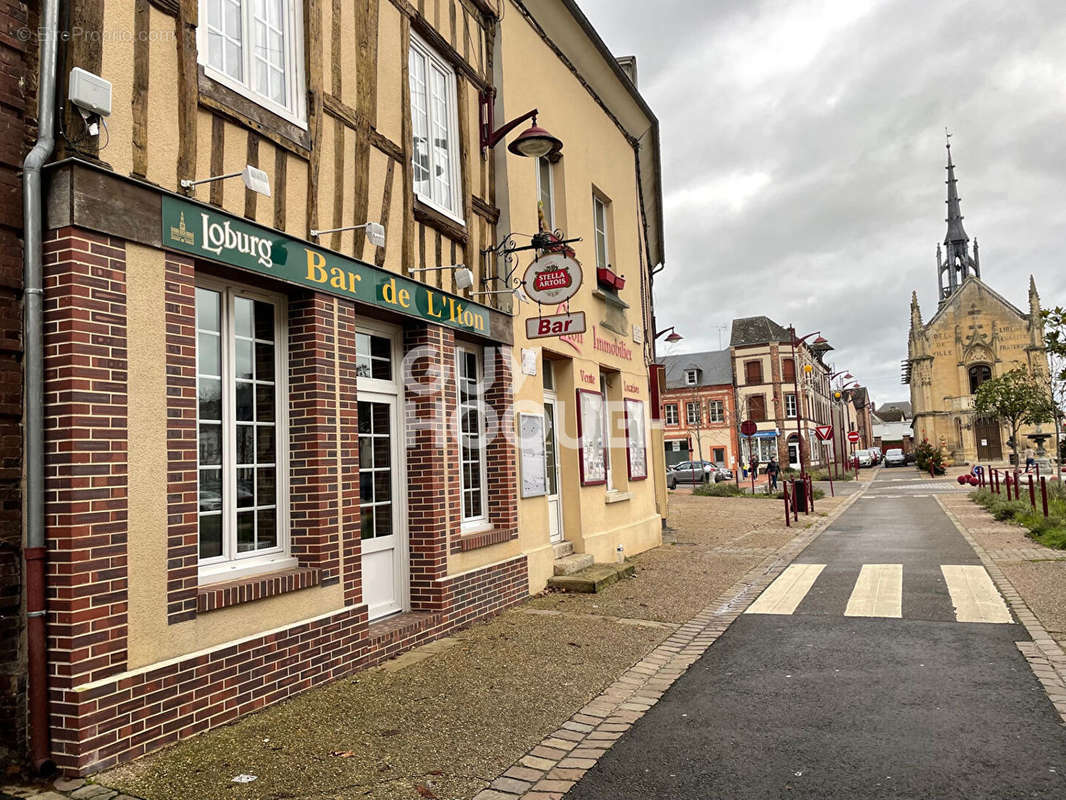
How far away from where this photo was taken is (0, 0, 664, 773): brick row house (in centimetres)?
411

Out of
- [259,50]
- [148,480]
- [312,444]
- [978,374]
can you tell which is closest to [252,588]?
[148,480]

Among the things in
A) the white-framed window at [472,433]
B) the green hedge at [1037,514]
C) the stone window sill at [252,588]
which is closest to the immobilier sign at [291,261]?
the white-framed window at [472,433]

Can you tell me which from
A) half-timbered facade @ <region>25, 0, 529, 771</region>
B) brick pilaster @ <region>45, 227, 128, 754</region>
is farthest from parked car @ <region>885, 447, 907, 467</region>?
brick pilaster @ <region>45, 227, 128, 754</region>

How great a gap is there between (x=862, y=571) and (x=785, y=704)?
576 cm

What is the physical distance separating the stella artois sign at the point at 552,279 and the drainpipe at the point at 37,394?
16.9 feet

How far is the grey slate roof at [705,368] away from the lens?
2469 inches

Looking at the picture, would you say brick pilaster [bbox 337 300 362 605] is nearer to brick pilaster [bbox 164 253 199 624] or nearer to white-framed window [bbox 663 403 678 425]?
brick pilaster [bbox 164 253 199 624]

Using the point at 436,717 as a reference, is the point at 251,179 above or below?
above

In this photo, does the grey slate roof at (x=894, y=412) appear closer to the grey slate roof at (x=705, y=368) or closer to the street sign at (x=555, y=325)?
the grey slate roof at (x=705, y=368)

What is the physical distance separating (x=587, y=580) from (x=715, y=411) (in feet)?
179

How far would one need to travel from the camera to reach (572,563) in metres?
9.75

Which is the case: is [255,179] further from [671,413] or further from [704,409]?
[671,413]

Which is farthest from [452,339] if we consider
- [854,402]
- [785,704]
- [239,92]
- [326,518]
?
[854,402]

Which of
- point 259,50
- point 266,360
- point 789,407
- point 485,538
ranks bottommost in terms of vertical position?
point 485,538
